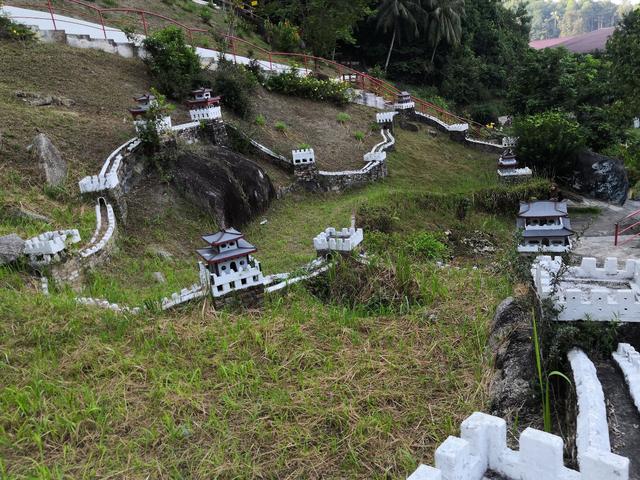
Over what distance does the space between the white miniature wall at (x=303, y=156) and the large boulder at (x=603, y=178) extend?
13750 mm

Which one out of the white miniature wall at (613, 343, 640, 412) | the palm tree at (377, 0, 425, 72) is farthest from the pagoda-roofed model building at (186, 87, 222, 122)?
the palm tree at (377, 0, 425, 72)

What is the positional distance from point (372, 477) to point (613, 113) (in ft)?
80.7

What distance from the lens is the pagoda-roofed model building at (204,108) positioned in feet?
63.8

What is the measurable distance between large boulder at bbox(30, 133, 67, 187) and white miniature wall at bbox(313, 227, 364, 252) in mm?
7938

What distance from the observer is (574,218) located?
23219mm

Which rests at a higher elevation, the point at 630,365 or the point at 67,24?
the point at 67,24

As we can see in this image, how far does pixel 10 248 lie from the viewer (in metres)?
10.6

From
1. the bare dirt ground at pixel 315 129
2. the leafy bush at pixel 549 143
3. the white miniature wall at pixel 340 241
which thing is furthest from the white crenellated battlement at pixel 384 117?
the white miniature wall at pixel 340 241

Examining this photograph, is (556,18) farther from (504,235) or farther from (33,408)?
(33,408)

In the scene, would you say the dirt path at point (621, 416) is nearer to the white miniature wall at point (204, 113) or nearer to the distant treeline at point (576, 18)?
the white miniature wall at point (204, 113)

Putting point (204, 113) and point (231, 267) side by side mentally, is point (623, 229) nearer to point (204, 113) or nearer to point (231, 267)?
point (204, 113)

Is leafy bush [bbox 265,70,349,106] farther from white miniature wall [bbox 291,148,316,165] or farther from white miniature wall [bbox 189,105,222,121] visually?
white miniature wall [bbox 189,105,222,121]

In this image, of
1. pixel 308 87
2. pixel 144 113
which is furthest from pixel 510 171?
pixel 144 113

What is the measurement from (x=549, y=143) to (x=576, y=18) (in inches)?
5576
